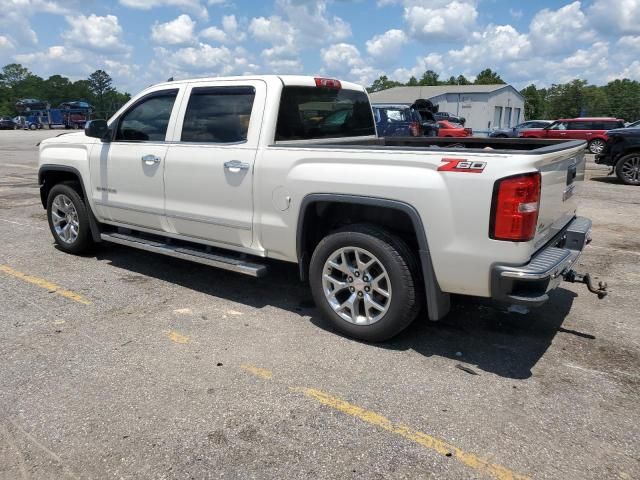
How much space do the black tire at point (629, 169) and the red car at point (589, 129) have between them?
11.6 meters

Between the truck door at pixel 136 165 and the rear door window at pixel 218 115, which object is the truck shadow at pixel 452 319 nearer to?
the truck door at pixel 136 165

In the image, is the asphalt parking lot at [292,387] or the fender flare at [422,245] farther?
the fender flare at [422,245]

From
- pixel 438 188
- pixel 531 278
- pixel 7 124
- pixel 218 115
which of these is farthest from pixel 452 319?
pixel 7 124

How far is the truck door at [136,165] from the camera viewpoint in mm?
4887

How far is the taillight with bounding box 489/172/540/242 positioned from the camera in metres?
3.04

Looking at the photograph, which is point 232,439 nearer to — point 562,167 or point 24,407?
point 24,407

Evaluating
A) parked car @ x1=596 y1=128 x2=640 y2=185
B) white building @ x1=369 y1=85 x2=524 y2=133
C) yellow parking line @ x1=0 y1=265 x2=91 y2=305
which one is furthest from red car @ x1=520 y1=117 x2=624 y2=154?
white building @ x1=369 y1=85 x2=524 y2=133

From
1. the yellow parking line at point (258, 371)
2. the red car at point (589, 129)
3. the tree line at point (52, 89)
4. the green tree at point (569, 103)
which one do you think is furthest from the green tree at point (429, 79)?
the yellow parking line at point (258, 371)

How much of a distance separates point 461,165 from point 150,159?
3.03 meters

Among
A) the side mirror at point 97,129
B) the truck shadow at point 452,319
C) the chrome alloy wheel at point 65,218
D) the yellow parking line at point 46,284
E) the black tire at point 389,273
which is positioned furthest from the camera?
the chrome alloy wheel at point 65,218

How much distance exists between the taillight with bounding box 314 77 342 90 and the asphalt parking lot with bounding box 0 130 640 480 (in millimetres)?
1958

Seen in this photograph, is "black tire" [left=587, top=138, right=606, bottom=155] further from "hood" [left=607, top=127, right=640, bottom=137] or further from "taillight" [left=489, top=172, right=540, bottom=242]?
"taillight" [left=489, top=172, right=540, bottom=242]

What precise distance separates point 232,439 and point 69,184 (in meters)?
4.34

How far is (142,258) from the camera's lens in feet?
20.0
